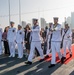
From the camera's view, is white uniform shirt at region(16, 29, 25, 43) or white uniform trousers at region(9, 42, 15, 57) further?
white uniform trousers at region(9, 42, 15, 57)

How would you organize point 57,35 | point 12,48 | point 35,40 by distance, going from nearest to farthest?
point 57,35
point 35,40
point 12,48

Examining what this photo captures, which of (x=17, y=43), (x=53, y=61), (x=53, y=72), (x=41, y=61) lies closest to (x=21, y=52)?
(x=17, y=43)

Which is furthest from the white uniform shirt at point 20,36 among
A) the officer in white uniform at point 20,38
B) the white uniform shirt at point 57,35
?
the white uniform shirt at point 57,35

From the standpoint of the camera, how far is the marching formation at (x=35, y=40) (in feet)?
30.6

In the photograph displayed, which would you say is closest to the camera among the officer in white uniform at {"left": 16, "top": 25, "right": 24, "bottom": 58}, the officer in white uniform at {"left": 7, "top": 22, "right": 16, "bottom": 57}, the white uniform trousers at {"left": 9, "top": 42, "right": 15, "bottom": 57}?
the officer in white uniform at {"left": 16, "top": 25, "right": 24, "bottom": 58}

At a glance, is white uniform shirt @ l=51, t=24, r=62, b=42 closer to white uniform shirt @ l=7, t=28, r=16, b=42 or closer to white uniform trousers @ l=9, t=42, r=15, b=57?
white uniform shirt @ l=7, t=28, r=16, b=42

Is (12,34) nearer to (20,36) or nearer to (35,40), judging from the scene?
(20,36)

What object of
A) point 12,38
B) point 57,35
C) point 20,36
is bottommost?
point 12,38

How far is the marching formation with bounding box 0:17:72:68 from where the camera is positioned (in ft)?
30.6

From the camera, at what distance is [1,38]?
44.5 feet

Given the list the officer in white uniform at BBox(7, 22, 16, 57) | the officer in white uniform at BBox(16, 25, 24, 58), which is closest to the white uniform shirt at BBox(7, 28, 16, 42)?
the officer in white uniform at BBox(7, 22, 16, 57)

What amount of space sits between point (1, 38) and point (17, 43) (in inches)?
69.9

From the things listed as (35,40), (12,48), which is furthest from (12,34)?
(35,40)

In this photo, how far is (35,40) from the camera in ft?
32.9
